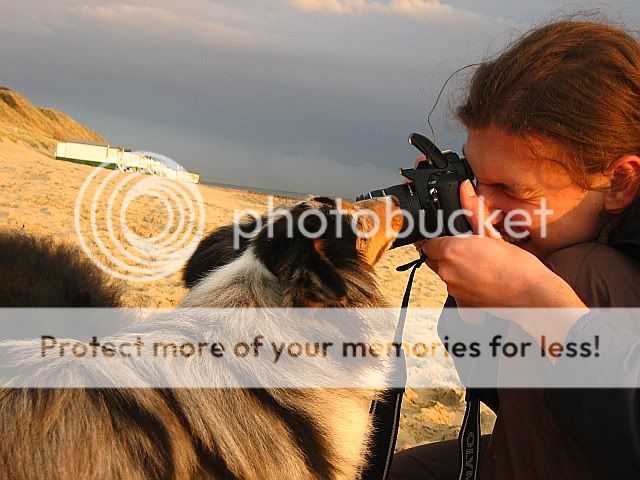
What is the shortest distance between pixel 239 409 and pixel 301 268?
575 millimetres

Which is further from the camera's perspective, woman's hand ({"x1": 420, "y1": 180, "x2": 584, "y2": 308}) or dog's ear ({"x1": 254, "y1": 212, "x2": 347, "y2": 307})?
dog's ear ({"x1": 254, "y1": 212, "x2": 347, "y2": 307})

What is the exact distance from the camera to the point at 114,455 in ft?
6.34

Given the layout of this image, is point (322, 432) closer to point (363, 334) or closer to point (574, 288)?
point (363, 334)

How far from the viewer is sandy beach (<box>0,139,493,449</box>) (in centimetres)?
478

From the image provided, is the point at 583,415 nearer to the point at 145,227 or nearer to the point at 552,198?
the point at 552,198

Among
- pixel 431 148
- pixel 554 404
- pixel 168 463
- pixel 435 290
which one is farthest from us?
pixel 435 290

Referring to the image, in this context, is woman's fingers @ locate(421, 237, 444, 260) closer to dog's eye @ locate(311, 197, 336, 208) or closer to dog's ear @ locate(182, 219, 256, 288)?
dog's eye @ locate(311, 197, 336, 208)

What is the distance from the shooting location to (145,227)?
10.9 meters

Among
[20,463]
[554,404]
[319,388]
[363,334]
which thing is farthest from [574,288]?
[20,463]

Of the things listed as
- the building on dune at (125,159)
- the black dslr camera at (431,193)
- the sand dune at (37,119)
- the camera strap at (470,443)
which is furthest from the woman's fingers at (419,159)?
the sand dune at (37,119)

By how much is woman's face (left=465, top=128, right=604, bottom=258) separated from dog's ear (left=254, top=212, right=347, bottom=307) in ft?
2.31

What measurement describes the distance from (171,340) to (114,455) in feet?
1.53

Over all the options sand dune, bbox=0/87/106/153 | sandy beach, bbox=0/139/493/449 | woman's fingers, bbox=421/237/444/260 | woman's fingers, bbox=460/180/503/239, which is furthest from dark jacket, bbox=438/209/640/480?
sand dune, bbox=0/87/106/153

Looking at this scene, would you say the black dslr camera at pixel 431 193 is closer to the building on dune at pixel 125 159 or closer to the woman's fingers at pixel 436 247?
the woman's fingers at pixel 436 247
